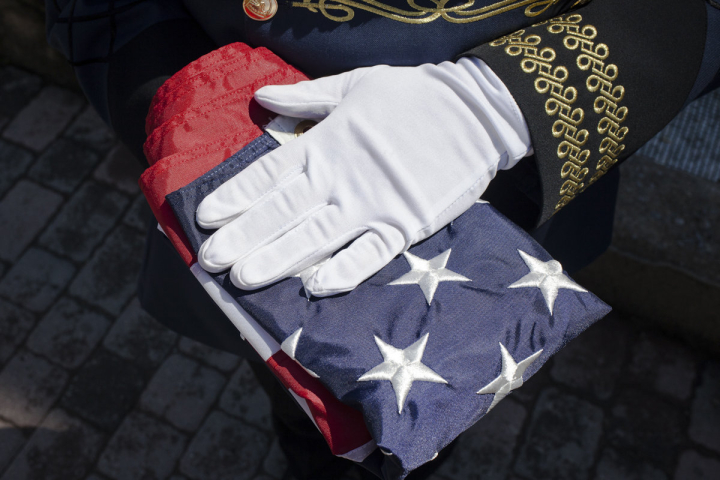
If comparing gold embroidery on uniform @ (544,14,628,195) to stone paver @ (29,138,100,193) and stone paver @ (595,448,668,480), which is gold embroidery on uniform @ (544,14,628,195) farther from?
stone paver @ (29,138,100,193)

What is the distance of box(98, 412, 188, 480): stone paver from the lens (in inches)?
101

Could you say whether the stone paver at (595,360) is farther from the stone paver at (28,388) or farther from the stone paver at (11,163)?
the stone paver at (11,163)

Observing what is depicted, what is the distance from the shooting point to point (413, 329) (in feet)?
3.28

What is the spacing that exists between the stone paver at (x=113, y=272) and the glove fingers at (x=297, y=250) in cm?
219

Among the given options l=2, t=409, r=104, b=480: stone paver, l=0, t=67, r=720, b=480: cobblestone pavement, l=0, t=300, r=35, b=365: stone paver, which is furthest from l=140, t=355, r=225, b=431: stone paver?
l=0, t=300, r=35, b=365: stone paver

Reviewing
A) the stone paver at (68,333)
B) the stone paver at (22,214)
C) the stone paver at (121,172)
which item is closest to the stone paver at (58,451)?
the stone paver at (68,333)

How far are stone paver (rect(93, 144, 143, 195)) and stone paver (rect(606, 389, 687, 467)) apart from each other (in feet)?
9.13

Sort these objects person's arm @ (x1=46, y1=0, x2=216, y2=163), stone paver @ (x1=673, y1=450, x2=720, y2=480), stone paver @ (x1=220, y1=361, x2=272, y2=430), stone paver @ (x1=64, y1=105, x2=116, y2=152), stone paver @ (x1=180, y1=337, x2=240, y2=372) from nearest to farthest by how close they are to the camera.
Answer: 1. person's arm @ (x1=46, y1=0, x2=216, y2=163)
2. stone paver @ (x1=673, y1=450, x2=720, y2=480)
3. stone paver @ (x1=220, y1=361, x2=272, y2=430)
4. stone paver @ (x1=180, y1=337, x2=240, y2=372)
5. stone paver @ (x1=64, y1=105, x2=116, y2=152)

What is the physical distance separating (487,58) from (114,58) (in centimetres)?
89

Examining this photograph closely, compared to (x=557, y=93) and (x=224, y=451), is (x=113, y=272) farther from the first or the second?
(x=557, y=93)

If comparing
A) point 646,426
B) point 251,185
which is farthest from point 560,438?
point 251,185

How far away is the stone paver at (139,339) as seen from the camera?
2.82m

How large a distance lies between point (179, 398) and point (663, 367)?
2.36 meters

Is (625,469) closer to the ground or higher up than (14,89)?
closer to the ground
